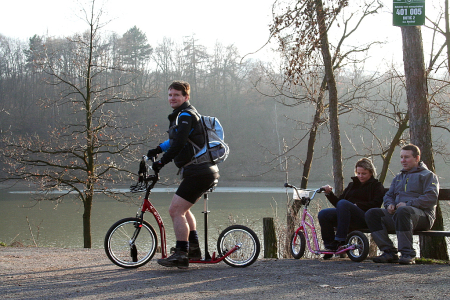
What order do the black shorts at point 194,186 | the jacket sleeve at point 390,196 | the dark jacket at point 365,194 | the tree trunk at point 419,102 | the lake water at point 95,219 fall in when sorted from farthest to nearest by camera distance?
the lake water at point 95,219
the tree trunk at point 419,102
the dark jacket at point 365,194
the jacket sleeve at point 390,196
the black shorts at point 194,186

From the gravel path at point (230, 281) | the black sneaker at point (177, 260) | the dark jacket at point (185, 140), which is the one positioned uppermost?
the dark jacket at point (185, 140)

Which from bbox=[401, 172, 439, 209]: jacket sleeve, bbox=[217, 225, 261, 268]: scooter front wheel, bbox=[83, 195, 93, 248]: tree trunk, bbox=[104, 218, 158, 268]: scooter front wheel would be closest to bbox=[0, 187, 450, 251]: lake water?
bbox=[83, 195, 93, 248]: tree trunk

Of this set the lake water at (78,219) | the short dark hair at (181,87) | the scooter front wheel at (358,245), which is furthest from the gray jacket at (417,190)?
the lake water at (78,219)

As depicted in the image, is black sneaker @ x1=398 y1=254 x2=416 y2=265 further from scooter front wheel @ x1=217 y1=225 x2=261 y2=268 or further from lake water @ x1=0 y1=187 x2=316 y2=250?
lake water @ x1=0 y1=187 x2=316 y2=250

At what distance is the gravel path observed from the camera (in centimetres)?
374

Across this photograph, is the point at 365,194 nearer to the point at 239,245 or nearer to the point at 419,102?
the point at 419,102

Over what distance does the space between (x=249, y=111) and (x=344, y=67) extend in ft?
178

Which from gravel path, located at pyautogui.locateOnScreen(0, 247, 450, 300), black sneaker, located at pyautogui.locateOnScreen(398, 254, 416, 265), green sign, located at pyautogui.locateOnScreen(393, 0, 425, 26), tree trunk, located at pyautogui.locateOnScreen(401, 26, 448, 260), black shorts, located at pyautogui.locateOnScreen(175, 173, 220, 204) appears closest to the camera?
gravel path, located at pyautogui.locateOnScreen(0, 247, 450, 300)

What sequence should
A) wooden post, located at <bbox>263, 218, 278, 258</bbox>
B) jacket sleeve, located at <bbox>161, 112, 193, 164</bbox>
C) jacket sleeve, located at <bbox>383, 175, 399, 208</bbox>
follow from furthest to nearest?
wooden post, located at <bbox>263, 218, 278, 258</bbox> < jacket sleeve, located at <bbox>383, 175, 399, 208</bbox> < jacket sleeve, located at <bbox>161, 112, 193, 164</bbox>

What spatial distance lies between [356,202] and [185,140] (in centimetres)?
268

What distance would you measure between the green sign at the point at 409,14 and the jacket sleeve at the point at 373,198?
2419mm

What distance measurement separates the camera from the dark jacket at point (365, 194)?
5918mm

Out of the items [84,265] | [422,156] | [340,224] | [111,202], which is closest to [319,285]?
[340,224]

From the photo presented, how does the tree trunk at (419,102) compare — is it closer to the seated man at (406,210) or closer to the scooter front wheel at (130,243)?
the seated man at (406,210)
